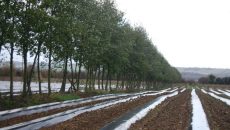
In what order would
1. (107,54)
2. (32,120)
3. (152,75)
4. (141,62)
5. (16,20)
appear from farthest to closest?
1. (152,75)
2. (141,62)
3. (107,54)
4. (16,20)
5. (32,120)

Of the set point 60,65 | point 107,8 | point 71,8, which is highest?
point 107,8

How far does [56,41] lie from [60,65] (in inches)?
370

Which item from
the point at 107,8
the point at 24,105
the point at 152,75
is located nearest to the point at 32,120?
the point at 24,105

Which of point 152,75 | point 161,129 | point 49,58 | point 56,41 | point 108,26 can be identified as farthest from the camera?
point 152,75

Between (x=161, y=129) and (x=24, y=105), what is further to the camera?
(x=24, y=105)

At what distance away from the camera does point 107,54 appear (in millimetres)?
56406

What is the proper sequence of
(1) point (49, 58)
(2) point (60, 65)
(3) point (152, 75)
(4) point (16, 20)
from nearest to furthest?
(4) point (16, 20) < (1) point (49, 58) < (2) point (60, 65) < (3) point (152, 75)

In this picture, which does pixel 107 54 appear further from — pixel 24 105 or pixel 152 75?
pixel 152 75

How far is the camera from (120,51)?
57.2m

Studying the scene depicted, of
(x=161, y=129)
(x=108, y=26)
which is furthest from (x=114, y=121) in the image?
(x=108, y=26)

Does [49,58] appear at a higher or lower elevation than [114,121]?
higher

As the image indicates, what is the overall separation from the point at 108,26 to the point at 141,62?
24.6m

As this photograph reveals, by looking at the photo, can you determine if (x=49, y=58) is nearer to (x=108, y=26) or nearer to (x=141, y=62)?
(x=108, y=26)

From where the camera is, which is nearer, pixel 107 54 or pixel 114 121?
pixel 114 121
